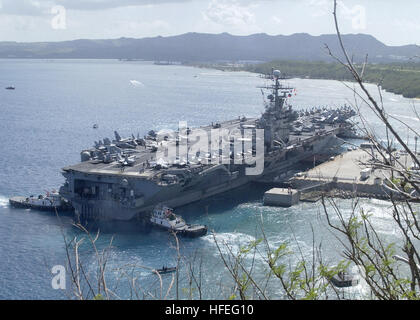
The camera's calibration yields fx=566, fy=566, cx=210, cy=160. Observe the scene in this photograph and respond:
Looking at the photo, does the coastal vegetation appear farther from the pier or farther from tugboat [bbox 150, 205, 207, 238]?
tugboat [bbox 150, 205, 207, 238]

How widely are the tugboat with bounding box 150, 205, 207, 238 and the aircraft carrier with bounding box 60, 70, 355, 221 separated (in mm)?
1534

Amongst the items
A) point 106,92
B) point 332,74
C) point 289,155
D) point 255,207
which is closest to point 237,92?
point 106,92

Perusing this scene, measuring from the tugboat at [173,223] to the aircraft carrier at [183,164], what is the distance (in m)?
1.53

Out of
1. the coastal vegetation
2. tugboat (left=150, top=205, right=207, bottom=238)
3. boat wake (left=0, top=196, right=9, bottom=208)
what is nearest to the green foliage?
the coastal vegetation

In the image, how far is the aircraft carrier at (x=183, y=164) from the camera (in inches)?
1315

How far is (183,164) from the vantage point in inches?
1419

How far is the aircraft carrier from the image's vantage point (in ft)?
110

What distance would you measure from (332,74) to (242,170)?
113521mm

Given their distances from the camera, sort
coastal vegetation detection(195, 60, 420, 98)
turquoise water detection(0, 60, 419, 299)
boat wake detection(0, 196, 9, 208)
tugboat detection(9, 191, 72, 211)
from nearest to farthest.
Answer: turquoise water detection(0, 60, 419, 299)
tugboat detection(9, 191, 72, 211)
boat wake detection(0, 196, 9, 208)
coastal vegetation detection(195, 60, 420, 98)

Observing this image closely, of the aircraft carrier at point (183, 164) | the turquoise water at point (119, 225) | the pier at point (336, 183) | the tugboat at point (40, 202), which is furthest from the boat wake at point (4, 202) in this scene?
the pier at point (336, 183)

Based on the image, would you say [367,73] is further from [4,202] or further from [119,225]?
[4,202]

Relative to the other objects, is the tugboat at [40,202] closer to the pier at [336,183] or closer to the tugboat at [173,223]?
the tugboat at [173,223]

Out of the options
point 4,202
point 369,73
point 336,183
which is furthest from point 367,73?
point 4,202

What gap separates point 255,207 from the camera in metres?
35.7
